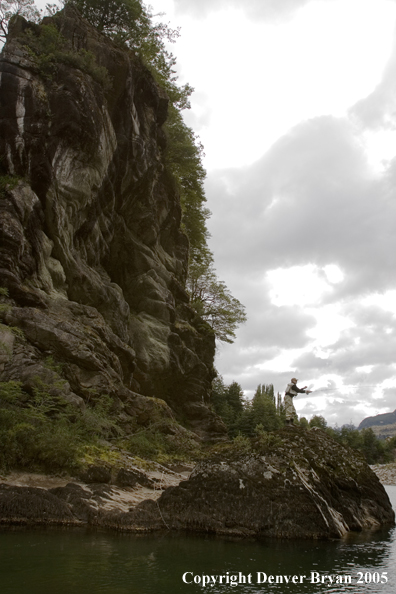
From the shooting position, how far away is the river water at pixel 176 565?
22.6 feet

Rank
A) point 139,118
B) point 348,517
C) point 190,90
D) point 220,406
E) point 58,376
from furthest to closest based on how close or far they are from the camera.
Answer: point 220,406, point 190,90, point 139,118, point 58,376, point 348,517

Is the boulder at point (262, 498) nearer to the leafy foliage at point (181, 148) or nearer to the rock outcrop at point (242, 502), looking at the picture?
the rock outcrop at point (242, 502)

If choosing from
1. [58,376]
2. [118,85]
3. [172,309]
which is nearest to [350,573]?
[58,376]

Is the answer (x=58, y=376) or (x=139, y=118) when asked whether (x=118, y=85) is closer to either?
(x=139, y=118)

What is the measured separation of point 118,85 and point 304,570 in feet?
91.0

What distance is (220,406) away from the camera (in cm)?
4488

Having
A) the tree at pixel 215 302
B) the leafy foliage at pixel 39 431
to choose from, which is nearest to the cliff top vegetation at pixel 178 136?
the tree at pixel 215 302

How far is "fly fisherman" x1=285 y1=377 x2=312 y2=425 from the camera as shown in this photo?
19031mm

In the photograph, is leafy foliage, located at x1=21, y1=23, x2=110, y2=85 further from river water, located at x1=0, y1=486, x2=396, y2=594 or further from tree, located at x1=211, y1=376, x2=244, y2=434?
tree, located at x1=211, y1=376, x2=244, y2=434

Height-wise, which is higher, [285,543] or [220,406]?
[220,406]

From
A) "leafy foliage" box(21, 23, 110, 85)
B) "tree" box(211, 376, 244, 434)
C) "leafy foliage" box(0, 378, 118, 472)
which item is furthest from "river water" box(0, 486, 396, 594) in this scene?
"tree" box(211, 376, 244, 434)

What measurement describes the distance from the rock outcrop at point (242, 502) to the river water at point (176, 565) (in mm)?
637

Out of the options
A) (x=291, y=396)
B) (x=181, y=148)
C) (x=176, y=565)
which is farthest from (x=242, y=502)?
(x=181, y=148)

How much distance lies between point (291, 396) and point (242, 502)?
27.0 feet
